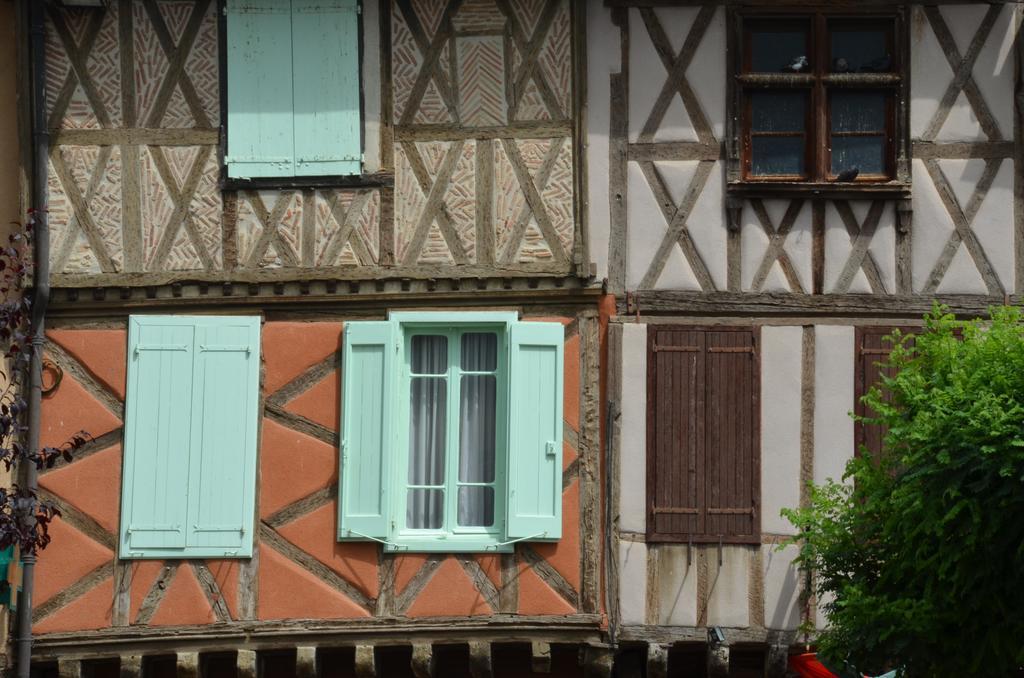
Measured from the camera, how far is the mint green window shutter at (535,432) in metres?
10.5

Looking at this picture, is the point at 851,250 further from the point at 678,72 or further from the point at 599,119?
the point at 599,119

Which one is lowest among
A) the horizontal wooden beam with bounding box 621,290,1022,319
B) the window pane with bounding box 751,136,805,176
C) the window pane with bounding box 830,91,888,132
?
the horizontal wooden beam with bounding box 621,290,1022,319

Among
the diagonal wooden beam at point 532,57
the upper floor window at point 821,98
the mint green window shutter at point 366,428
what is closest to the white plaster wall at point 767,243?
the upper floor window at point 821,98

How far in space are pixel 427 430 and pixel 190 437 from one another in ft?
4.89

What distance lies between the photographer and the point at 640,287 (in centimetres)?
1084

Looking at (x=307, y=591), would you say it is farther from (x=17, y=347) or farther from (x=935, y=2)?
(x=935, y=2)

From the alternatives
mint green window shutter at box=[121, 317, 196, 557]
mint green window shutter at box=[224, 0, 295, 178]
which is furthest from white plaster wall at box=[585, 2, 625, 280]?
mint green window shutter at box=[121, 317, 196, 557]

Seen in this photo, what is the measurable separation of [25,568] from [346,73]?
146 inches

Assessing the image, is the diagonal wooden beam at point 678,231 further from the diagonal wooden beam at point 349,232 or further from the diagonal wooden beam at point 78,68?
the diagonal wooden beam at point 78,68

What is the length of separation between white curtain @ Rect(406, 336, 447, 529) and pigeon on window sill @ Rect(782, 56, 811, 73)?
9.27 feet

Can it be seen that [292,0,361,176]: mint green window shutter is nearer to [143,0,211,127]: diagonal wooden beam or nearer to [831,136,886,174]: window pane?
[143,0,211,127]: diagonal wooden beam

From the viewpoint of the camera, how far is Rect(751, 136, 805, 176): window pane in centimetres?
1098

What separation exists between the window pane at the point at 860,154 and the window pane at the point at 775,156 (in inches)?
8.8

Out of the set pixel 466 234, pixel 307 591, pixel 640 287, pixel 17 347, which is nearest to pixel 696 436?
pixel 640 287
